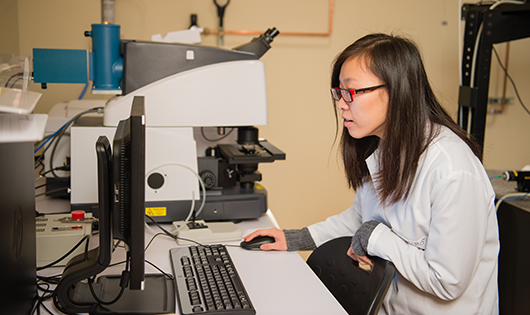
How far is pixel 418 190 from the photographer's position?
0.98 meters

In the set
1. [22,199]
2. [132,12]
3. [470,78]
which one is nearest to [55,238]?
[22,199]

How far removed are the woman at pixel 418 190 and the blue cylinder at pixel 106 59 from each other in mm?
688

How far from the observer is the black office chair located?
0.85 meters

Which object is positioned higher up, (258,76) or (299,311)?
(258,76)

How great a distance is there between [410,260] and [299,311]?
0.30 m

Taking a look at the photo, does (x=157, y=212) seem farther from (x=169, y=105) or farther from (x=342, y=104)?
(x=342, y=104)

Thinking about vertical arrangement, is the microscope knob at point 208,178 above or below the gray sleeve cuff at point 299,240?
above

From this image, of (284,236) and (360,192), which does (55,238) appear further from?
(360,192)

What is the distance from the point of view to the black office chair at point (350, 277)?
85 cm

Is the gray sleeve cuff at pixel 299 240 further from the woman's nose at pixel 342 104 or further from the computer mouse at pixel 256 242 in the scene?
the woman's nose at pixel 342 104

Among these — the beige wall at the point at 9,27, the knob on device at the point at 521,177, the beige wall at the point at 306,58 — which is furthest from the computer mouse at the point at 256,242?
the beige wall at the point at 9,27

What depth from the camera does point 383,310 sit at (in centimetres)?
109

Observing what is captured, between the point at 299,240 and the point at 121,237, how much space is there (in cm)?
55

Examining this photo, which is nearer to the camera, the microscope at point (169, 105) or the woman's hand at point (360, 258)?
the woman's hand at point (360, 258)
